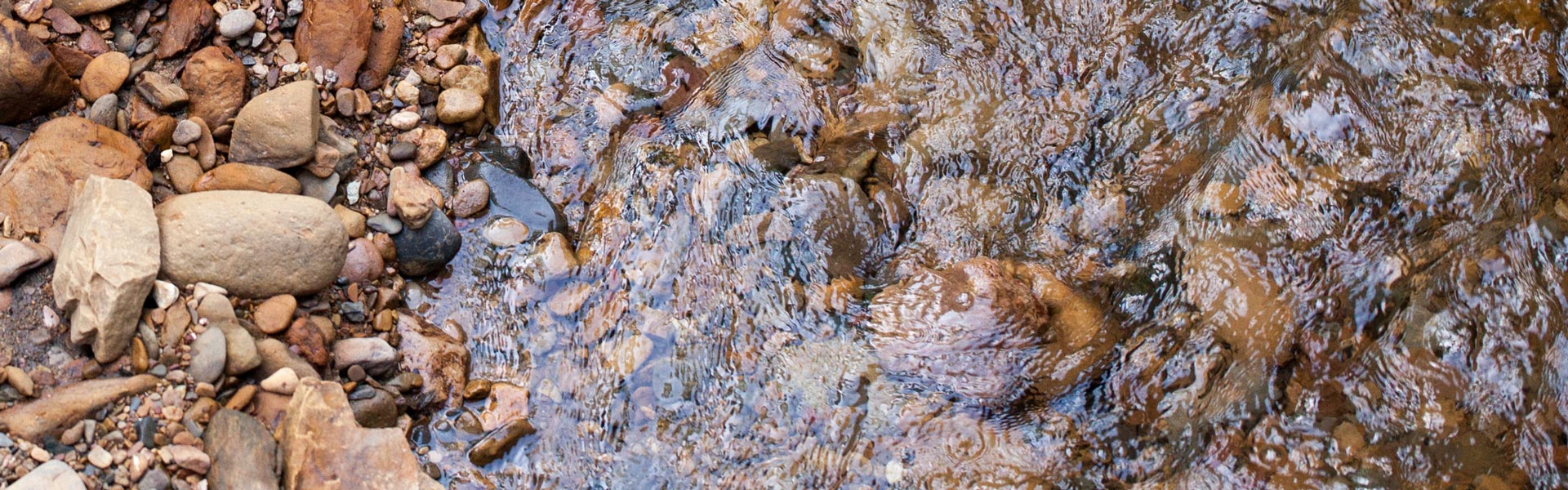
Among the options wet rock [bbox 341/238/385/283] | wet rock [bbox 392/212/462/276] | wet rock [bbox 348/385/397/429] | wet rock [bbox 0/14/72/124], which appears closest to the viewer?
wet rock [bbox 0/14/72/124]

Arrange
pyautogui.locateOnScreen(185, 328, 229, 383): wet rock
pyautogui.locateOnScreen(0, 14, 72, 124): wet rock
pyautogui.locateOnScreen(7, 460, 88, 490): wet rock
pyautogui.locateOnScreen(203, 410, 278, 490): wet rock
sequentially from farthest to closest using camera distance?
pyautogui.locateOnScreen(0, 14, 72, 124): wet rock < pyautogui.locateOnScreen(185, 328, 229, 383): wet rock < pyautogui.locateOnScreen(203, 410, 278, 490): wet rock < pyautogui.locateOnScreen(7, 460, 88, 490): wet rock

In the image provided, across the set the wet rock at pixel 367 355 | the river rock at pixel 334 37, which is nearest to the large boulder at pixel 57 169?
the river rock at pixel 334 37

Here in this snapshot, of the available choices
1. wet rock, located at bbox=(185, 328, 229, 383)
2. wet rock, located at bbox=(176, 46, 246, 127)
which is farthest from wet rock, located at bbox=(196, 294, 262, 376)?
wet rock, located at bbox=(176, 46, 246, 127)

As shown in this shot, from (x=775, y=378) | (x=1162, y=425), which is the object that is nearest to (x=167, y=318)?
(x=775, y=378)

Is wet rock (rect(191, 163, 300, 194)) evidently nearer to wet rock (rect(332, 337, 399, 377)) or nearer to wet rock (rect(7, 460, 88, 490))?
Answer: wet rock (rect(332, 337, 399, 377))

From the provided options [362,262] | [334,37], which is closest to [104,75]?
[334,37]

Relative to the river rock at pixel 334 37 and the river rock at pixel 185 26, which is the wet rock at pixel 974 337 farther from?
the river rock at pixel 185 26
